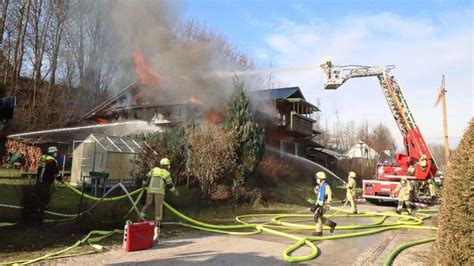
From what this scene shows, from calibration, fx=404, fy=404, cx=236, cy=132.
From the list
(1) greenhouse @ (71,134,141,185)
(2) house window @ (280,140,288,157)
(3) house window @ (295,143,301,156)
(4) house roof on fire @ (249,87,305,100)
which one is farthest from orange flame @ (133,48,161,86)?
(3) house window @ (295,143,301,156)

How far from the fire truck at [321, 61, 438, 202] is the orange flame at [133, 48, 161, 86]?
860 centimetres

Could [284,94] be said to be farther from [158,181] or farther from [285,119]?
[158,181]

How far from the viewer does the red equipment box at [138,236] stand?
288 inches

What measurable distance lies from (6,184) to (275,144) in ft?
61.4

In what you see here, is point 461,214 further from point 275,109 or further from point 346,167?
point 346,167

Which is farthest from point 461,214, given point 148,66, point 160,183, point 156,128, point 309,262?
point 156,128

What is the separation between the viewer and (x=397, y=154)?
19.3 meters

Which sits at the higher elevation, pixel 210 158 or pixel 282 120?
pixel 282 120

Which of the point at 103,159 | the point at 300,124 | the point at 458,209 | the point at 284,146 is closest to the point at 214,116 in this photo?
the point at 103,159

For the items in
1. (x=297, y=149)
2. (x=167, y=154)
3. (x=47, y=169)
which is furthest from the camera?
(x=297, y=149)

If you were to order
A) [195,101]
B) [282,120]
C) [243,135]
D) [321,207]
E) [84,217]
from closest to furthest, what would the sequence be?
[84,217]
[321,207]
[243,135]
[195,101]
[282,120]

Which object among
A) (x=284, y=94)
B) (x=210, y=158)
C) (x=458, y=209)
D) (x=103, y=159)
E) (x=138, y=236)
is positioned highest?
(x=284, y=94)

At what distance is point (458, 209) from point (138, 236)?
5433 millimetres

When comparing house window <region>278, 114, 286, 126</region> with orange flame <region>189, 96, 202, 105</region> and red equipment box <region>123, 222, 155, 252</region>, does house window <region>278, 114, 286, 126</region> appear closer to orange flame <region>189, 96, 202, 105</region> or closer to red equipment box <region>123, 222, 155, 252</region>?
orange flame <region>189, 96, 202, 105</region>
